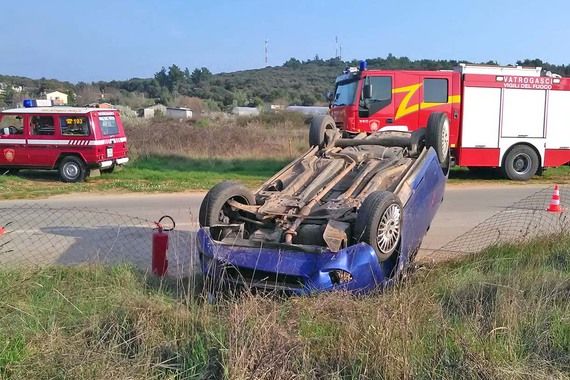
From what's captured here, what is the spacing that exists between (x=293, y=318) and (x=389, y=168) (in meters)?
3.31

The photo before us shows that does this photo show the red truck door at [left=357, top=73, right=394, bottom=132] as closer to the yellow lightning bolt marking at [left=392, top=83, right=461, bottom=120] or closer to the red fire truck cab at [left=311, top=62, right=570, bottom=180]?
the red fire truck cab at [left=311, top=62, right=570, bottom=180]

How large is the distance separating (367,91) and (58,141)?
8.59 m

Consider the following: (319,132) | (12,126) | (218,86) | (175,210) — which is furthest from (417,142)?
(218,86)

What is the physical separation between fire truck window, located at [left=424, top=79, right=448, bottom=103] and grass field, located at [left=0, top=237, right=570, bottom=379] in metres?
11.3

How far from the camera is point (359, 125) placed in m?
15.1

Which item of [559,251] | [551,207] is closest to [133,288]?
[559,251]

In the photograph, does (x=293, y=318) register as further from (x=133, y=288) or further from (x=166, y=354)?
(x=133, y=288)

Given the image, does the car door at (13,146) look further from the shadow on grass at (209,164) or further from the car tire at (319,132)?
the car tire at (319,132)

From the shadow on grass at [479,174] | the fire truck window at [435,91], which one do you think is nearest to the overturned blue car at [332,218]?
the fire truck window at [435,91]

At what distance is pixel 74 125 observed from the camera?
16.0 meters

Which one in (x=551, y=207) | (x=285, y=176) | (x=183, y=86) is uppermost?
(x=183, y=86)

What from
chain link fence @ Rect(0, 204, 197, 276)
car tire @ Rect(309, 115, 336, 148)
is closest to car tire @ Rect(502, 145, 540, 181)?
car tire @ Rect(309, 115, 336, 148)

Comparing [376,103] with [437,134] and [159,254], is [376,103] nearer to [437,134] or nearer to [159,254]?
[437,134]

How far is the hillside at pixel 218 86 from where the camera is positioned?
61.0 meters
